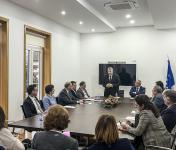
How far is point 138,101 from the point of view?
305cm

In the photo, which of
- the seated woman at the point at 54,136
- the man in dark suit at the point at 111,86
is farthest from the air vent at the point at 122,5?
the seated woman at the point at 54,136

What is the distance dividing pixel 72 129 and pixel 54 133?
3.77ft

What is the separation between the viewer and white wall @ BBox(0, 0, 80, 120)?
19.1 feet

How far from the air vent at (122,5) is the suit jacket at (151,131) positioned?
3.81 m

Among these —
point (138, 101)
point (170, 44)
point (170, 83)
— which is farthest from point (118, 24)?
point (138, 101)

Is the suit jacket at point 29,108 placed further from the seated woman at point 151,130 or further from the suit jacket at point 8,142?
the suit jacket at point 8,142

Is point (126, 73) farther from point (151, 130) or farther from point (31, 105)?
point (151, 130)

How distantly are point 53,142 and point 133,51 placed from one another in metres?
7.81

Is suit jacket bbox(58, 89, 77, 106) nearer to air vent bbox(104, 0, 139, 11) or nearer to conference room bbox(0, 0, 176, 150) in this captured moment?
conference room bbox(0, 0, 176, 150)

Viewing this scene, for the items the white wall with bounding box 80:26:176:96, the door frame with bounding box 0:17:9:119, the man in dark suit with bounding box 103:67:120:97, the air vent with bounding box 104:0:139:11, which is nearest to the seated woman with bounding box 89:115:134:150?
the door frame with bounding box 0:17:9:119

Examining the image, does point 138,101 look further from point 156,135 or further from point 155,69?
point 155,69

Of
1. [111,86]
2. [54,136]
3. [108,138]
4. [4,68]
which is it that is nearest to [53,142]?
[54,136]

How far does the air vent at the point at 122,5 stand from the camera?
6.02 metres

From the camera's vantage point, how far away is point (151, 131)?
9.49 feet
